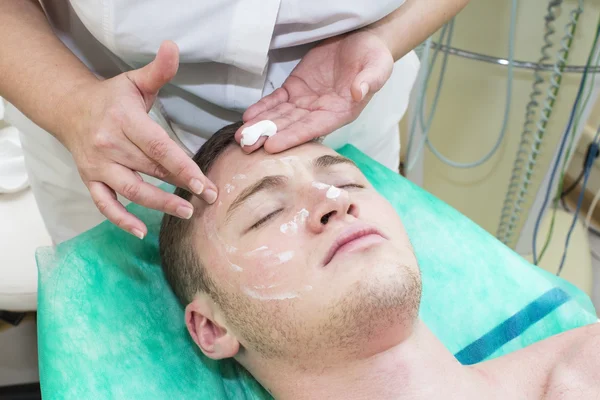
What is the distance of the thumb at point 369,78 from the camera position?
0.89m

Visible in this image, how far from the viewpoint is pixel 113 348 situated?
→ 0.96 meters

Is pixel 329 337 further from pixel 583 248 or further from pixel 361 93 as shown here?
pixel 583 248

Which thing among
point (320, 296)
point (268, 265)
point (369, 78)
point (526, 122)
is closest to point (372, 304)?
point (320, 296)

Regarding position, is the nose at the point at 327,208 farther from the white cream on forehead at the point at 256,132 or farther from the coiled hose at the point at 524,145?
the coiled hose at the point at 524,145

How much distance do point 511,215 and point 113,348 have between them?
153cm

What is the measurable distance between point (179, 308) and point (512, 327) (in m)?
0.77

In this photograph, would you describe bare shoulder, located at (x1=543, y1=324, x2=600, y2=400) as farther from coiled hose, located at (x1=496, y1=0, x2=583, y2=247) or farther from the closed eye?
coiled hose, located at (x1=496, y1=0, x2=583, y2=247)

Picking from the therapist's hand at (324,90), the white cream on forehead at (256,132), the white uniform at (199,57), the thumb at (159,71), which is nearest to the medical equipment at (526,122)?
the white uniform at (199,57)

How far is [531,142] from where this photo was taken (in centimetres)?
171

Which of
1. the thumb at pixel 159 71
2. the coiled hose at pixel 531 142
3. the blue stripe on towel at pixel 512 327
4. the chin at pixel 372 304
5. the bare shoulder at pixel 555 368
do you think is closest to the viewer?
the thumb at pixel 159 71

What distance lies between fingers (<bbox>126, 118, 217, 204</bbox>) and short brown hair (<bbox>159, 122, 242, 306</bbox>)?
0.78 ft

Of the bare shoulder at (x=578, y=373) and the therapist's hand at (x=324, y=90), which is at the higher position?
the therapist's hand at (x=324, y=90)

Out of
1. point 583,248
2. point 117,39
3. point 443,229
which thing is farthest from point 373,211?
point 583,248

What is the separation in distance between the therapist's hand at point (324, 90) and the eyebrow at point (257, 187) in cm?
6
